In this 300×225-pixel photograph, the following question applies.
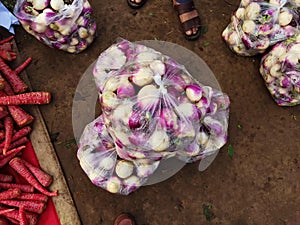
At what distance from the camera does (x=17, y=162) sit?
2.14 m

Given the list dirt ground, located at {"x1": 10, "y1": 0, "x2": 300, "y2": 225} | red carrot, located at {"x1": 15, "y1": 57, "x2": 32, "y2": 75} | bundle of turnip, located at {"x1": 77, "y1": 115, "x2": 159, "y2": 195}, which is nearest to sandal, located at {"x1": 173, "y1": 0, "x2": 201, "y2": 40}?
dirt ground, located at {"x1": 10, "y1": 0, "x2": 300, "y2": 225}

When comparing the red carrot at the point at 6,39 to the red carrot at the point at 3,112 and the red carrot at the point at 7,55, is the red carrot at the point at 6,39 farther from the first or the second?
the red carrot at the point at 3,112

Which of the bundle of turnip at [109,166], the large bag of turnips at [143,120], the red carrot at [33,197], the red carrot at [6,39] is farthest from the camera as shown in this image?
the red carrot at [6,39]

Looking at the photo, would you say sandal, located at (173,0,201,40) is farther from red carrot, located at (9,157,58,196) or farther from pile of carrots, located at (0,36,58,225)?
red carrot, located at (9,157,58,196)

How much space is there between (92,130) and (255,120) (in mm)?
820

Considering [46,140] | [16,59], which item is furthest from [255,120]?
[16,59]

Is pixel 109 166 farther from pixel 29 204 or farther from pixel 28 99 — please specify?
pixel 28 99

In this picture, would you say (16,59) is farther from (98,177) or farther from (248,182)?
(248,182)

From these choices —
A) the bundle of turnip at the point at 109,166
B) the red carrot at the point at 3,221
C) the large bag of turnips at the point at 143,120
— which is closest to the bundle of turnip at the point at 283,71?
the large bag of turnips at the point at 143,120

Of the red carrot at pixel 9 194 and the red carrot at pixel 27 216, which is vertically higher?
the red carrot at pixel 9 194

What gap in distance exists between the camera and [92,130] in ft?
6.97

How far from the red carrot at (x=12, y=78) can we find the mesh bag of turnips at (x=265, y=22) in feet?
3.69

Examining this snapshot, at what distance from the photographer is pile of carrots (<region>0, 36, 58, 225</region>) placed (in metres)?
2.09

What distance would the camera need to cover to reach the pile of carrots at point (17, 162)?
209cm
